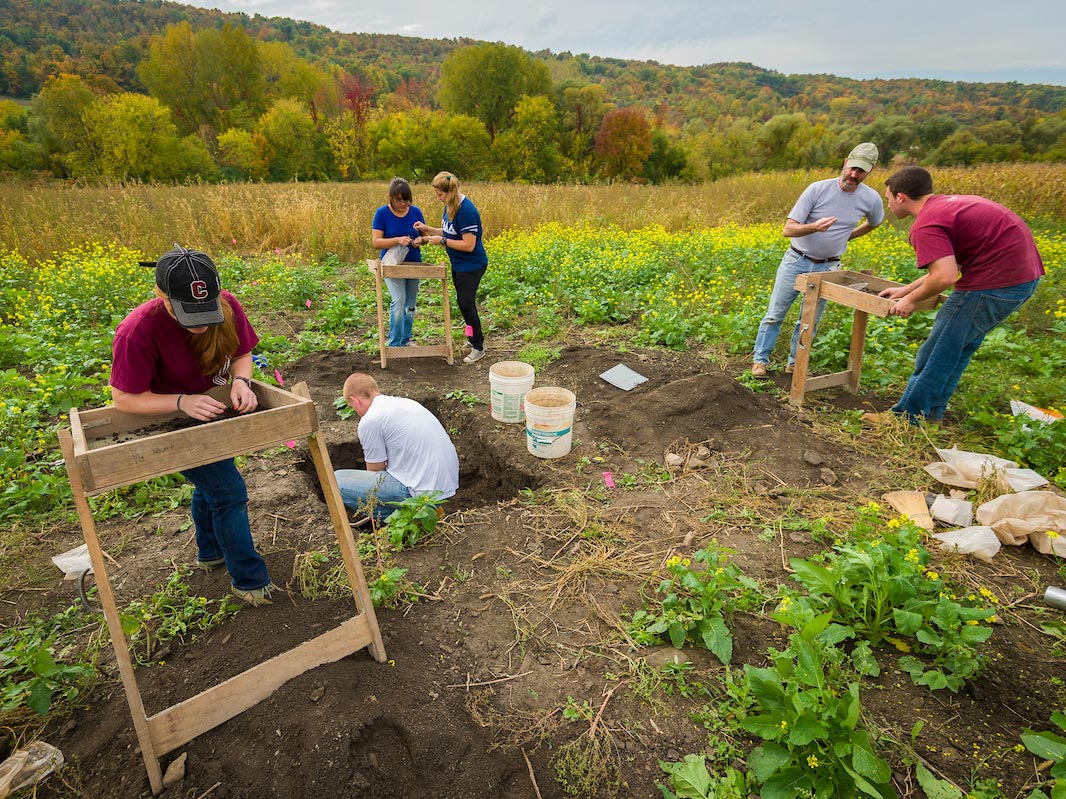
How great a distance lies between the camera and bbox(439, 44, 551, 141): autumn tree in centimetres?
4006

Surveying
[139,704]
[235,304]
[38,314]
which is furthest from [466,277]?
[38,314]

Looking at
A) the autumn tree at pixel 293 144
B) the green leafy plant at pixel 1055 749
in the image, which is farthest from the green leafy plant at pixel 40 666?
the autumn tree at pixel 293 144

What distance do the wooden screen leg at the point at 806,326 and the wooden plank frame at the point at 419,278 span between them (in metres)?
3.57

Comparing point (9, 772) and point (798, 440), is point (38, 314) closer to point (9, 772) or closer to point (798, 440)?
point (9, 772)

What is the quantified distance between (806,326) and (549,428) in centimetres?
256

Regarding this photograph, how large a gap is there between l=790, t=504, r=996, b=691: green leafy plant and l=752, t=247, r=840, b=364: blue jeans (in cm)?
261

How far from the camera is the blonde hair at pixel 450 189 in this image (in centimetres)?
532

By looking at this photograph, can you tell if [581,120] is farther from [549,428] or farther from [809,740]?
[809,740]

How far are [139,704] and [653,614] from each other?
220 cm

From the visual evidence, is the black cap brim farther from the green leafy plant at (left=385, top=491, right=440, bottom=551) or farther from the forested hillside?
the forested hillside

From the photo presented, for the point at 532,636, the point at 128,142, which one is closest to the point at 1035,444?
the point at 532,636

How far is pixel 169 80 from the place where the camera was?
41.8m

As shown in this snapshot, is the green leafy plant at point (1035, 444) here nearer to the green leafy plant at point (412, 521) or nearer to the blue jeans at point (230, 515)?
the green leafy plant at point (412, 521)

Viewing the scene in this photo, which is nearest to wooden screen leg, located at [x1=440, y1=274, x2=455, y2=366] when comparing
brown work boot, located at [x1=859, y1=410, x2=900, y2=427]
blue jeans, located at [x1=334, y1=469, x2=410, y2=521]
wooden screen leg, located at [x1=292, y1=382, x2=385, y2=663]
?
blue jeans, located at [x1=334, y1=469, x2=410, y2=521]
